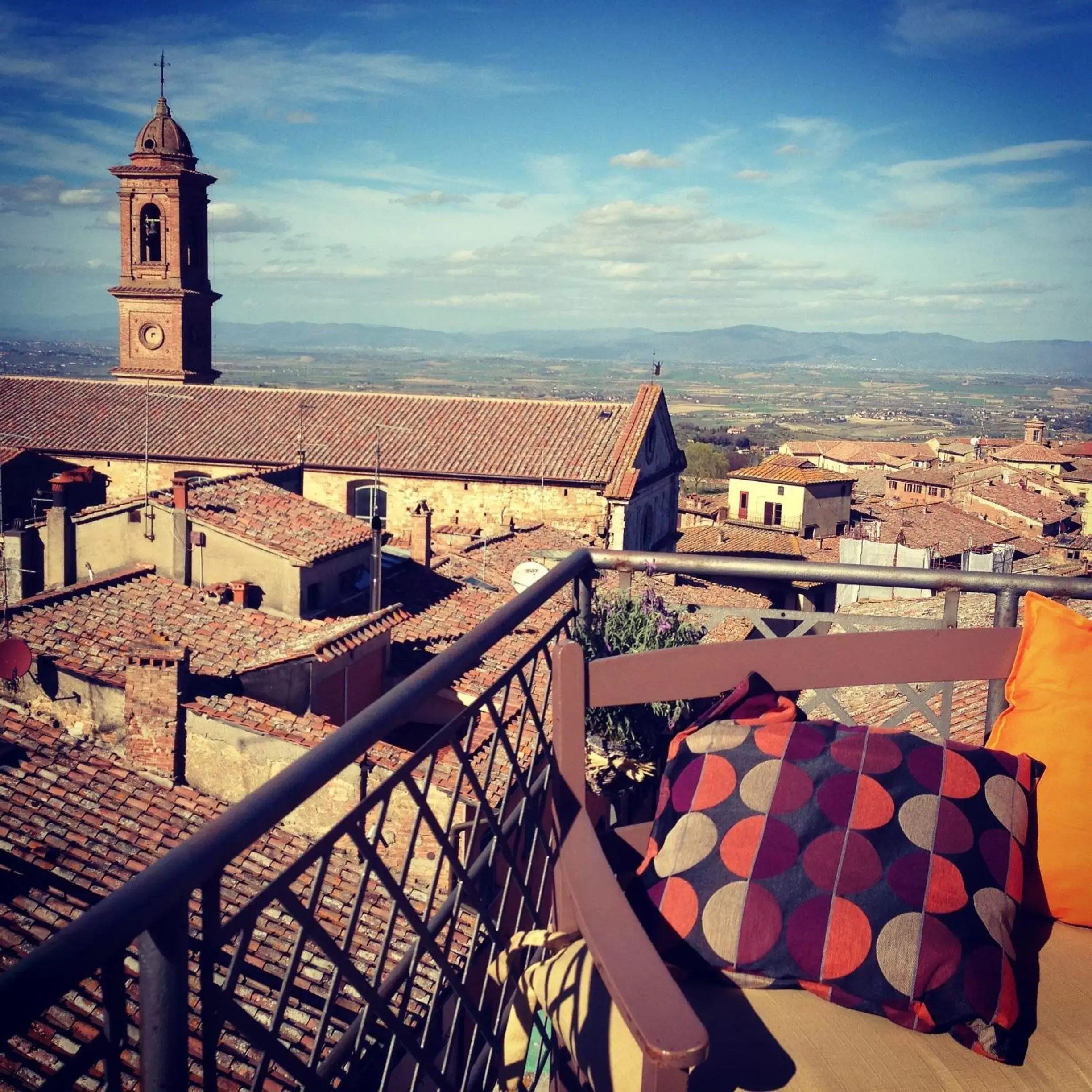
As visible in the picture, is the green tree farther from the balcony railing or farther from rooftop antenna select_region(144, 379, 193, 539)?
the balcony railing

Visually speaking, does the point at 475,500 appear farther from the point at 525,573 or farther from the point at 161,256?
the point at 161,256

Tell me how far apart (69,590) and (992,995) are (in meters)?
14.9

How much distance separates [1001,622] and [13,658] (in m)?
10.4

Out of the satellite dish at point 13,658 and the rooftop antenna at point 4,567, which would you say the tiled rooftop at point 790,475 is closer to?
the rooftop antenna at point 4,567

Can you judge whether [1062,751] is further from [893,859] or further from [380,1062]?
[380,1062]

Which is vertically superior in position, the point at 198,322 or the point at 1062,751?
the point at 198,322

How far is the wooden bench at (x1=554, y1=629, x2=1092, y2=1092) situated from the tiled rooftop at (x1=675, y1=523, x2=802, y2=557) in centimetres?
2695

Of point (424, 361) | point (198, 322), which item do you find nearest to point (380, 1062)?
point (198, 322)

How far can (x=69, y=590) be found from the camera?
572 inches

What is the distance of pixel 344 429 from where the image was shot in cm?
2780

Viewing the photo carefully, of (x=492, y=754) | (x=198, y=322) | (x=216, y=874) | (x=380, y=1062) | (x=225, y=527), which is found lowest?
(x=380, y=1062)

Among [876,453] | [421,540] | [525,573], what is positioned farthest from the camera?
[876,453]

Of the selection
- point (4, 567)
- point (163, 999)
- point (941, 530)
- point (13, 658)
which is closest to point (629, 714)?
point (163, 999)

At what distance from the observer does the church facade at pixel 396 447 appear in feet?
82.1
